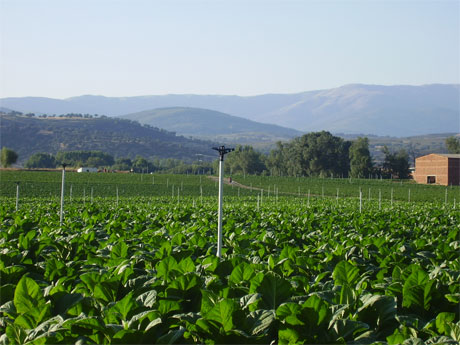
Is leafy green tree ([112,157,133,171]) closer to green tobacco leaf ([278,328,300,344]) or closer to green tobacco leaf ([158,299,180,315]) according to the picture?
green tobacco leaf ([158,299,180,315])

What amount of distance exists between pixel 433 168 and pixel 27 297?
103 metres

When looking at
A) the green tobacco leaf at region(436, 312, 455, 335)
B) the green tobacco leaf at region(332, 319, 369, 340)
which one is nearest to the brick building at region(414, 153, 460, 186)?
the green tobacco leaf at region(436, 312, 455, 335)

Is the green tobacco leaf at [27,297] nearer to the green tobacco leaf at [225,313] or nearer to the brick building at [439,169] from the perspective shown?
the green tobacco leaf at [225,313]

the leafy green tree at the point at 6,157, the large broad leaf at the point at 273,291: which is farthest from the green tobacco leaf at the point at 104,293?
the leafy green tree at the point at 6,157

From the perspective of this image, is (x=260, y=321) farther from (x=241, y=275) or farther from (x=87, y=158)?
(x=87, y=158)

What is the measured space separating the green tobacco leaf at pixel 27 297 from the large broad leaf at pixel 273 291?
1.84 m

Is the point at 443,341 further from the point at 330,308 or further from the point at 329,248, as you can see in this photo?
the point at 329,248

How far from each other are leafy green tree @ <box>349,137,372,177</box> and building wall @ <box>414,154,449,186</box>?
11207mm

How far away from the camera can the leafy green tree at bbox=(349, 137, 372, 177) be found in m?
115

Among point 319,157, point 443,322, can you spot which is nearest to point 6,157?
point 319,157

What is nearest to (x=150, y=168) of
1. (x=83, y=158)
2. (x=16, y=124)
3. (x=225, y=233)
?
(x=83, y=158)

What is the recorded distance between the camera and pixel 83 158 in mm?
154125

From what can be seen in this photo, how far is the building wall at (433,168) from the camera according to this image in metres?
96.3

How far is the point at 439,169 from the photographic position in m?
98.4
